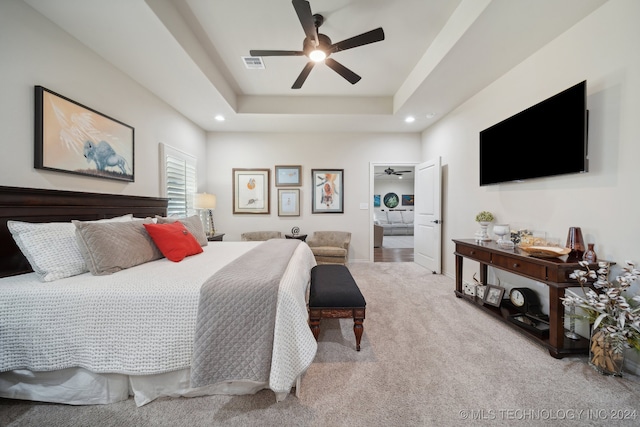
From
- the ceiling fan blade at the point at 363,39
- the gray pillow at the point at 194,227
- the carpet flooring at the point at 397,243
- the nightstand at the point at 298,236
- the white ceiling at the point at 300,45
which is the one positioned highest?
the white ceiling at the point at 300,45

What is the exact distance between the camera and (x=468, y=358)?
5.64 ft

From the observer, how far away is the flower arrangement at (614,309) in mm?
1431

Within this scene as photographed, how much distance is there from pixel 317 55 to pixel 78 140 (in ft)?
7.62

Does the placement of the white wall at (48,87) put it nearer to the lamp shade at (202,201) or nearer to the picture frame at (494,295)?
the lamp shade at (202,201)

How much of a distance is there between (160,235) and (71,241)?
20.5 inches

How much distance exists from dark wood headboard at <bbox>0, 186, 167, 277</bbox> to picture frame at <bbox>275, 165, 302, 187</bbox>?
2.49 metres

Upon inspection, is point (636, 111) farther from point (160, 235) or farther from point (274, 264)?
A: point (160, 235)

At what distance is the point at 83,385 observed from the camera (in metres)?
1.29

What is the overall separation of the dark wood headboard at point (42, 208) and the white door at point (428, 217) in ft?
14.0

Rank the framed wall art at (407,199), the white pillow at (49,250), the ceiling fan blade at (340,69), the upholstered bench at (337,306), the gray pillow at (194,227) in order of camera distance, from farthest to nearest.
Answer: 1. the framed wall art at (407,199)
2. the gray pillow at (194,227)
3. the ceiling fan blade at (340,69)
4. the upholstered bench at (337,306)
5. the white pillow at (49,250)

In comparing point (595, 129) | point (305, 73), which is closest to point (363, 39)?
point (305, 73)

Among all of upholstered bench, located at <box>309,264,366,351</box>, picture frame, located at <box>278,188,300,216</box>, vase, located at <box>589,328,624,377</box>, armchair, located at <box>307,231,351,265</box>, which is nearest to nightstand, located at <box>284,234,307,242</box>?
armchair, located at <box>307,231,351,265</box>

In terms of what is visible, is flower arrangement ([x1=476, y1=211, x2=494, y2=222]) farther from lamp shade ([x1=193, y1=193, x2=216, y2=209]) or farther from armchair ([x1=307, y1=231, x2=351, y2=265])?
lamp shade ([x1=193, y1=193, x2=216, y2=209])

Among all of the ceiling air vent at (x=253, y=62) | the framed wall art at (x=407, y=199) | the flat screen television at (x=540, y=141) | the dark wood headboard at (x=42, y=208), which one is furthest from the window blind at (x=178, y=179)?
the framed wall art at (x=407, y=199)
